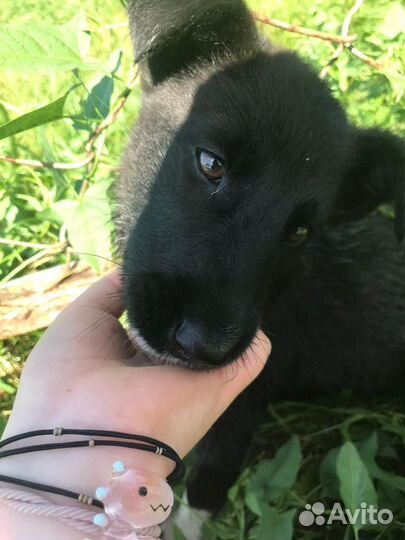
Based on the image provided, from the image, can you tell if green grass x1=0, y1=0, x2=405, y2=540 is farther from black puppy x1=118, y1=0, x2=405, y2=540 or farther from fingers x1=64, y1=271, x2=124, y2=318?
fingers x1=64, y1=271, x2=124, y2=318

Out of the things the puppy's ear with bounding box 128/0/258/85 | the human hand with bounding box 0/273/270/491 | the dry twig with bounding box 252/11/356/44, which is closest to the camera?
the human hand with bounding box 0/273/270/491

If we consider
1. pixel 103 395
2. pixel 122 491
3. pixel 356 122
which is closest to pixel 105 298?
pixel 103 395

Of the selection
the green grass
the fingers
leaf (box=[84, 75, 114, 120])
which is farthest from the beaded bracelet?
Result: leaf (box=[84, 75, 114, 120])

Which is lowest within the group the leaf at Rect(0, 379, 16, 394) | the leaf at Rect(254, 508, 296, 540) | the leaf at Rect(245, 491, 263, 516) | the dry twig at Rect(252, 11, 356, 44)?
the leaf at Rect(245, 491, 263, 516)

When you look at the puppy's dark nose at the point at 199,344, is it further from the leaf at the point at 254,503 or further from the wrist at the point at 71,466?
the leaf at the point at 254,503

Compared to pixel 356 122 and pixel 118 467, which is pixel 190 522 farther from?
pixel 356 122

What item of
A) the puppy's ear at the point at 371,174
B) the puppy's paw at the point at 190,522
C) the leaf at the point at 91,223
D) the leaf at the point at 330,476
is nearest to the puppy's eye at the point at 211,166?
the puppy's ear at the point at 371,174
